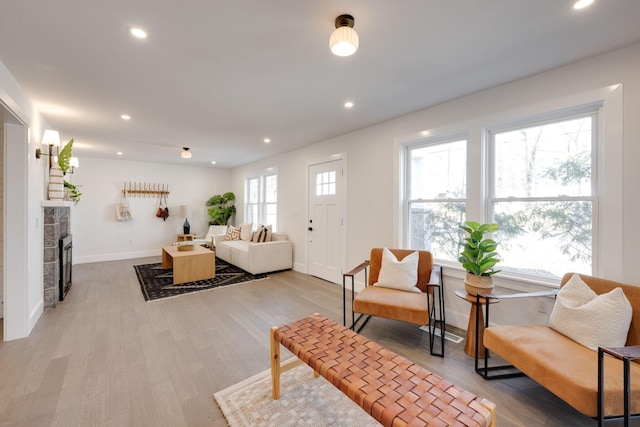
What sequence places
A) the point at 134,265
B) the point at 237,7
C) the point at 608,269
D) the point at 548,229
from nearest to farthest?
1. the point at 237,7
2. the point at 608,269
3. the point at 548,229
4. the point at 134,265

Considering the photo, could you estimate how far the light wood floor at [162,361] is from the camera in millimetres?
1678

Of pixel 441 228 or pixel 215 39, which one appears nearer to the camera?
pixel 215 39

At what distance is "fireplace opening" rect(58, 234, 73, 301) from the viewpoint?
3.56m

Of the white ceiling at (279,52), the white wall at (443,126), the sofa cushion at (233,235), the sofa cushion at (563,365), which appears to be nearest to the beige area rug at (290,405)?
the sofa cushion at (563,365)

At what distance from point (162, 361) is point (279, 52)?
266 cm

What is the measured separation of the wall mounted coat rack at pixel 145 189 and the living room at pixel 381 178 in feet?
0.81

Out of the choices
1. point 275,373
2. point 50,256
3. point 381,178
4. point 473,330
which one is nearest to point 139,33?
point 275,373

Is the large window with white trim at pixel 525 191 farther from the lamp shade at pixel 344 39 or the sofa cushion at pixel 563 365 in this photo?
the lamp shade at pixel 344 39

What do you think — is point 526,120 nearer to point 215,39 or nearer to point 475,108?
point 475,108

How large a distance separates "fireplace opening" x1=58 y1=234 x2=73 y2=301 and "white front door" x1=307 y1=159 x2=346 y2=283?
139 inches

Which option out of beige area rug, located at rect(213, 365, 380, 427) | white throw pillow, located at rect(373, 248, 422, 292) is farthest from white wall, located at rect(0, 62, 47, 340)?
white throw pillow, located at rect(373, 248, 422, 292)

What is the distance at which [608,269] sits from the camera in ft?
6.70

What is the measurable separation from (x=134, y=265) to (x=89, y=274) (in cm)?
81

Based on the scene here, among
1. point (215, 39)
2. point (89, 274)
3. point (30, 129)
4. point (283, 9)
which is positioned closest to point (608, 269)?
point (283, 9)
